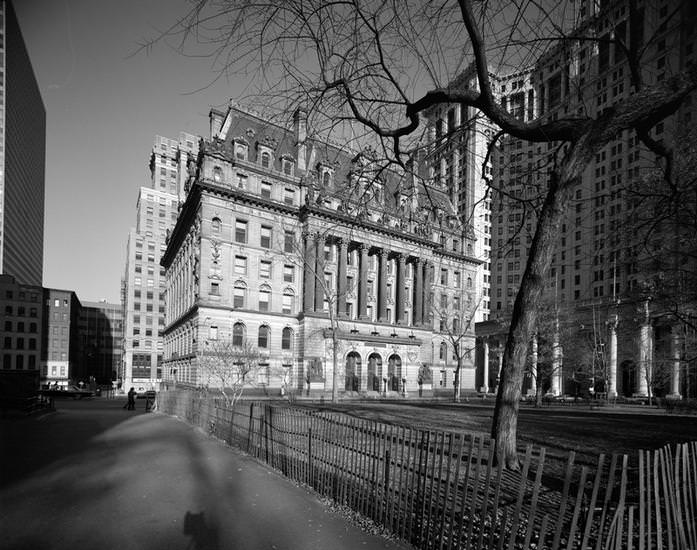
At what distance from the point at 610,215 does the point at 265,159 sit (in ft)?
139

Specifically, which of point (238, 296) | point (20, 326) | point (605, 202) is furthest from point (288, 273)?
point (20, 326)

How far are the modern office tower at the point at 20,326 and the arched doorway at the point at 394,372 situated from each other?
8254 centimetres

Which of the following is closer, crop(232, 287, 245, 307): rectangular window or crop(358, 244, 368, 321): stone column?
crop(232, 287, 245, 307): rectangular window

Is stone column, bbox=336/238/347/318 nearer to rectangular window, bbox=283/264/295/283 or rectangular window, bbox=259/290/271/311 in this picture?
rectangular window, bbox=283/264/295/283

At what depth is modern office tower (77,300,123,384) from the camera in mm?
140250

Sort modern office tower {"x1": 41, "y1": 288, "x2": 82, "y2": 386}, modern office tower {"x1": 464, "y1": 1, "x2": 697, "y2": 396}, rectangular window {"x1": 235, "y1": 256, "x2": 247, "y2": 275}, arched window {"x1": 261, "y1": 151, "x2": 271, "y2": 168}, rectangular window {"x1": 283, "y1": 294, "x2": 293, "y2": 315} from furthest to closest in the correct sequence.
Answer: modern office tower {"x1": 41, "y1": 288, "x2": 82, "y2": 386} → arched window {"x1": 261, "y1": 151, "x2": 271, "y2": 168} → rectangular window {"x1": 283, "y1": 294, "x2": 293, "y2": 315} → rectangular window {"x1": 235, "y1": 256, "x2": 247, "y2": 275} → modern office tower {"x1": 464, "y1": 1, "x2": 697, "y2": 396}

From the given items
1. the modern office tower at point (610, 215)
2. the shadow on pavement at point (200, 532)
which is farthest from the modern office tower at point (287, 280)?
the shadow on pavement at point (200, 532)

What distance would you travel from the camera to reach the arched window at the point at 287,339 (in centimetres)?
5050

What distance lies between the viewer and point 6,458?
12.5 metres

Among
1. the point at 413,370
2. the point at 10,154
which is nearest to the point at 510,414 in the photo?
the point at 413,370

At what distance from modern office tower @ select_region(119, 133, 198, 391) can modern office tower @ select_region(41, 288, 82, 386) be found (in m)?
15.4

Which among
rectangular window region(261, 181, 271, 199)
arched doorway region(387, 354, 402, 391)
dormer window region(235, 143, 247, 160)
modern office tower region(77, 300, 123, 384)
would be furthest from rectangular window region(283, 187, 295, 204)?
modern office tower region(77, 300, 123, 384)

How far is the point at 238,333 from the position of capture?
47.6m

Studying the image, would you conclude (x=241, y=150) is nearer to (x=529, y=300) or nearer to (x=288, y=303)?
(x=288, y=303)
